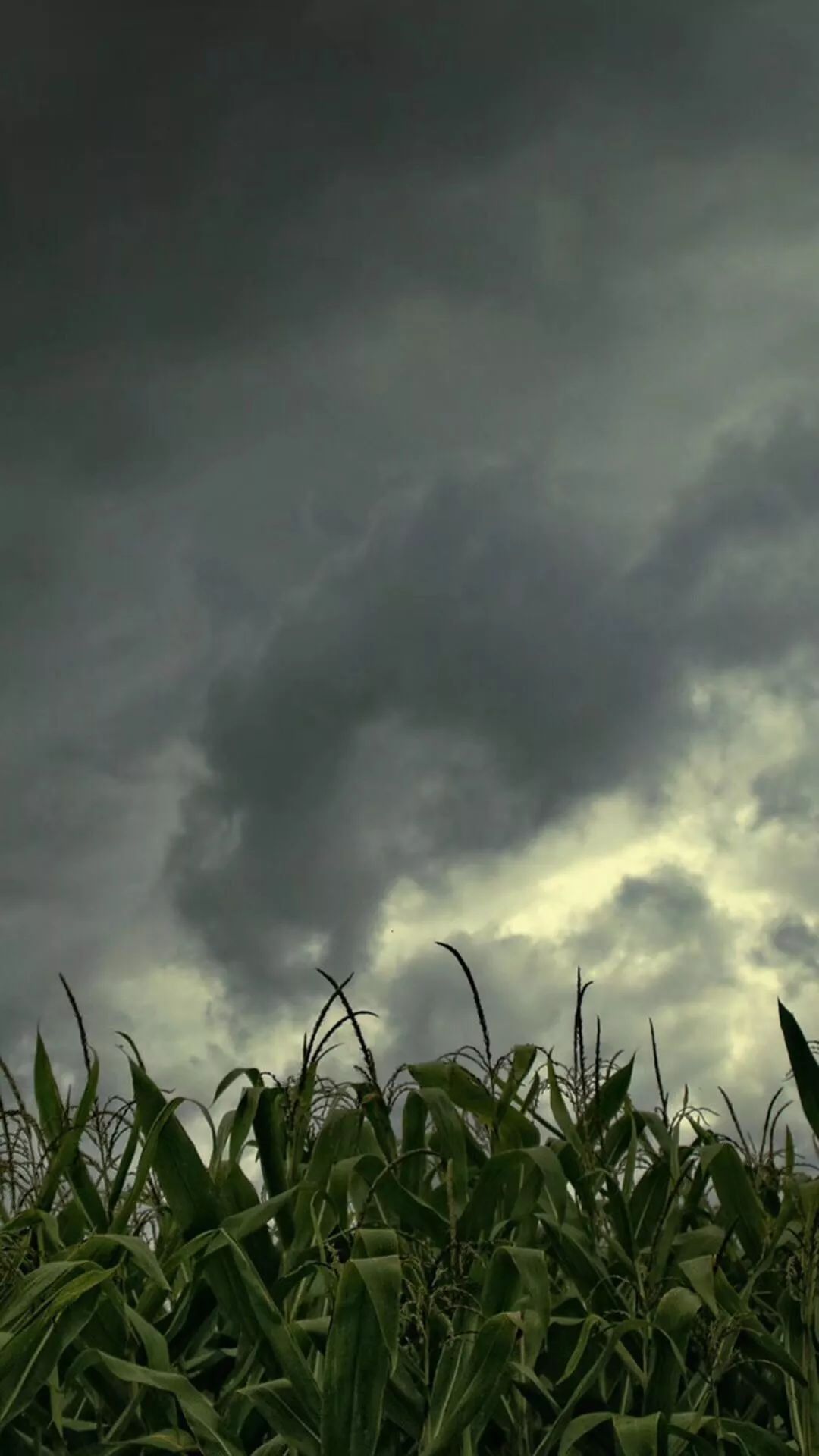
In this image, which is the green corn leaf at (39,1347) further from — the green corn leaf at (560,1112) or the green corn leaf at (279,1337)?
the green corn leaf at (560,1112)

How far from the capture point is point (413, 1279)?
3.62m

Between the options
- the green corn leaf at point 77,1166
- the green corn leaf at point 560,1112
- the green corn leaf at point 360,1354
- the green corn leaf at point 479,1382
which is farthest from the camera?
the green corn leaf at point 560,1112

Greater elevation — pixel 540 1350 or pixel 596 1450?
pixel 540 1350

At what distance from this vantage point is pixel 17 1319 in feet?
12.1

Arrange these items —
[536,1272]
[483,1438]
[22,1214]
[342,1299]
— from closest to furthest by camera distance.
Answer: [342,1299] < [536,1272] < [483,1438] < [22,1214]

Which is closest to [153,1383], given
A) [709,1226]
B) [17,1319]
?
[17,1319]

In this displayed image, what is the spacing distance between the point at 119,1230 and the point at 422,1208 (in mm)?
865

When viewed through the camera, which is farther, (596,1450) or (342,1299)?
(596,1450)

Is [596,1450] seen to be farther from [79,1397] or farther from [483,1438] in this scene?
[79,1397]

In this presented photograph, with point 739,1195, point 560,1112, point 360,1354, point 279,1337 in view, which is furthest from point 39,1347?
point 739,1195

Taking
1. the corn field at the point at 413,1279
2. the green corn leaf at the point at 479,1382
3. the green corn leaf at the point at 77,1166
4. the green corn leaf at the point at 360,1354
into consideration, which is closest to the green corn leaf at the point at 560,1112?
the corn field at the point at 413,1279

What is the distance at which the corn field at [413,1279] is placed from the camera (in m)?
3.54

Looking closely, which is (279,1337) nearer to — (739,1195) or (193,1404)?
(193,1404)

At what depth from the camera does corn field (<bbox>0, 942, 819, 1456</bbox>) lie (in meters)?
3.54
